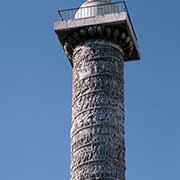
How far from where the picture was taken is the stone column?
399 inches

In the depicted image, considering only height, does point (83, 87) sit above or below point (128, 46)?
below

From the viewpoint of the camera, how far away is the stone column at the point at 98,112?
10125mm

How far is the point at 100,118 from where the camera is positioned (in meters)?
10.3

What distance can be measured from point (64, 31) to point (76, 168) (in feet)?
7.35

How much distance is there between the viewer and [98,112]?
10.4 meters

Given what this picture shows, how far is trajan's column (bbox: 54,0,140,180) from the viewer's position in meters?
10.2

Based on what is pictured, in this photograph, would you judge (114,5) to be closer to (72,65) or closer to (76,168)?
(72,65)

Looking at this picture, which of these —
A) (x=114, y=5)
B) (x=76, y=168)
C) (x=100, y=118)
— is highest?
(x=114, y=5)

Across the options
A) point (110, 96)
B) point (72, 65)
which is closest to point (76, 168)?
point (110, 96)

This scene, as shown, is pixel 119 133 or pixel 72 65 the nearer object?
pixel 119 133

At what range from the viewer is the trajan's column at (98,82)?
400 inches

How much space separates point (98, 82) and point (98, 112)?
1.61 feet

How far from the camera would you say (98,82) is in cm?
1062

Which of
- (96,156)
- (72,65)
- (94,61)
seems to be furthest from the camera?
(72,65)
